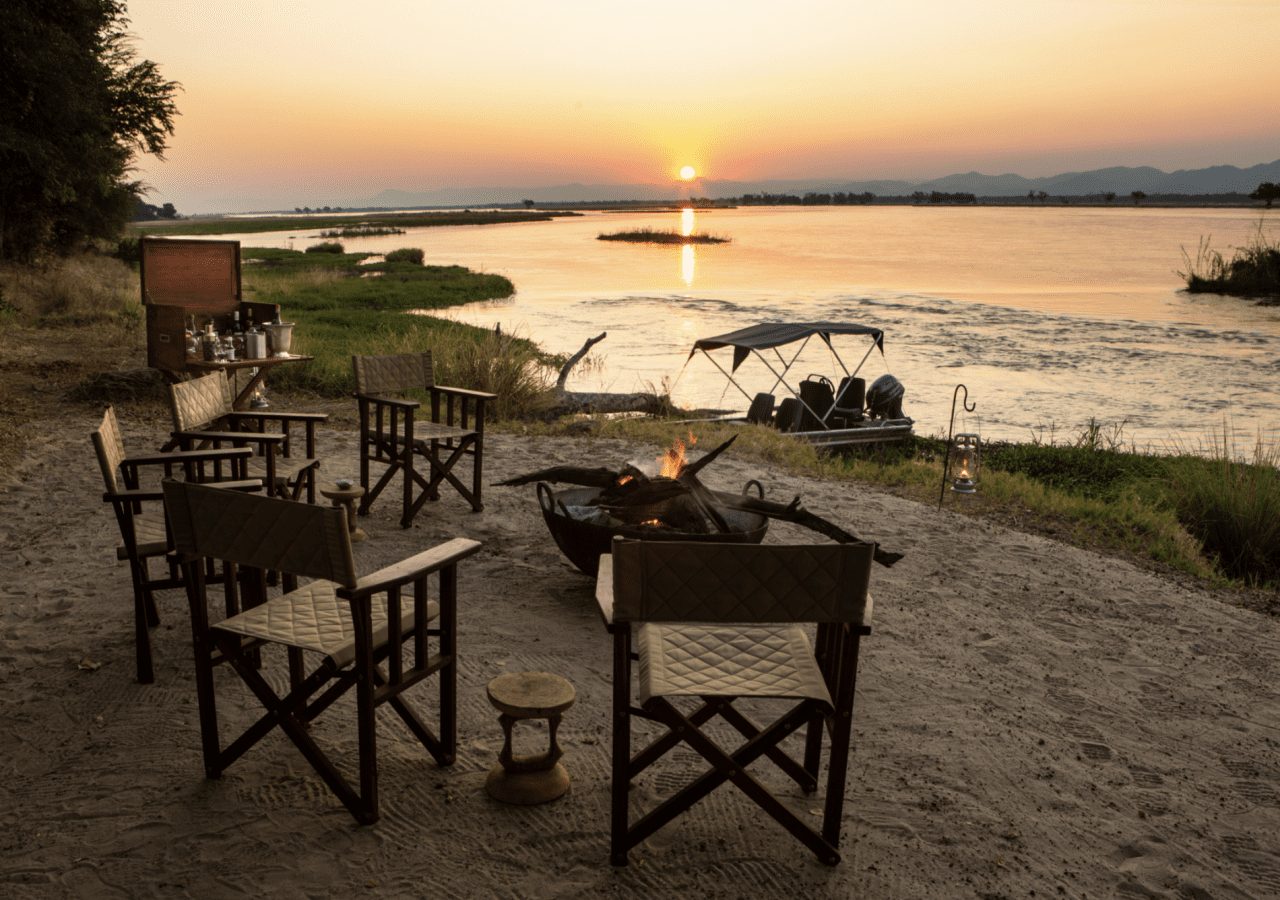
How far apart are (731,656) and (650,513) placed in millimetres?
1839

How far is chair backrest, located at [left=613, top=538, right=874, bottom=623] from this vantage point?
8.02 ft

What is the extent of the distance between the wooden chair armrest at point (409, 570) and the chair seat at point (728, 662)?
2.05 ft

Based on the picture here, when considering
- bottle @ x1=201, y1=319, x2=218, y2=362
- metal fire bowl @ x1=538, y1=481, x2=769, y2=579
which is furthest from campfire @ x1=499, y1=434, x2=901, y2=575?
bottle @ x1=201, y1=319, x2=218, y2=362

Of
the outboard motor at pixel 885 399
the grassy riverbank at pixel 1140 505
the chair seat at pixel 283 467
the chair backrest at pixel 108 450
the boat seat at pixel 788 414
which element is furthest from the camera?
the outboard motor at pixel 885 399

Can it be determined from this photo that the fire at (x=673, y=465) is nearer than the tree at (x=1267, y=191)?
Yes

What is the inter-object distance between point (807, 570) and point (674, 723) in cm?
54

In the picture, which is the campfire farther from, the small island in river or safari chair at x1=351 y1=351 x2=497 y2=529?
the small island in river

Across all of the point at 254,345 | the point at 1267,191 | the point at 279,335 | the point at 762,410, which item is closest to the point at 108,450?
the point at 254,345

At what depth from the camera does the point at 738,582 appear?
2475 millimetres

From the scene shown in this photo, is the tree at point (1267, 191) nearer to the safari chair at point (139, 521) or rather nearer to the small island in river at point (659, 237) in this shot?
the small island in river at point (659, 237)

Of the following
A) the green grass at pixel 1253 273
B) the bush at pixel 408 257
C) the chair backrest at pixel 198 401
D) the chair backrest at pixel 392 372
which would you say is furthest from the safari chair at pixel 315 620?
the bush at pixel 408 257

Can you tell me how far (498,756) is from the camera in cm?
328

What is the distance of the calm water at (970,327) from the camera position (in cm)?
1873

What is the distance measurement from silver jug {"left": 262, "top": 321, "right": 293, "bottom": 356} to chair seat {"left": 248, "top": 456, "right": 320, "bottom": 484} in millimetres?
3425
